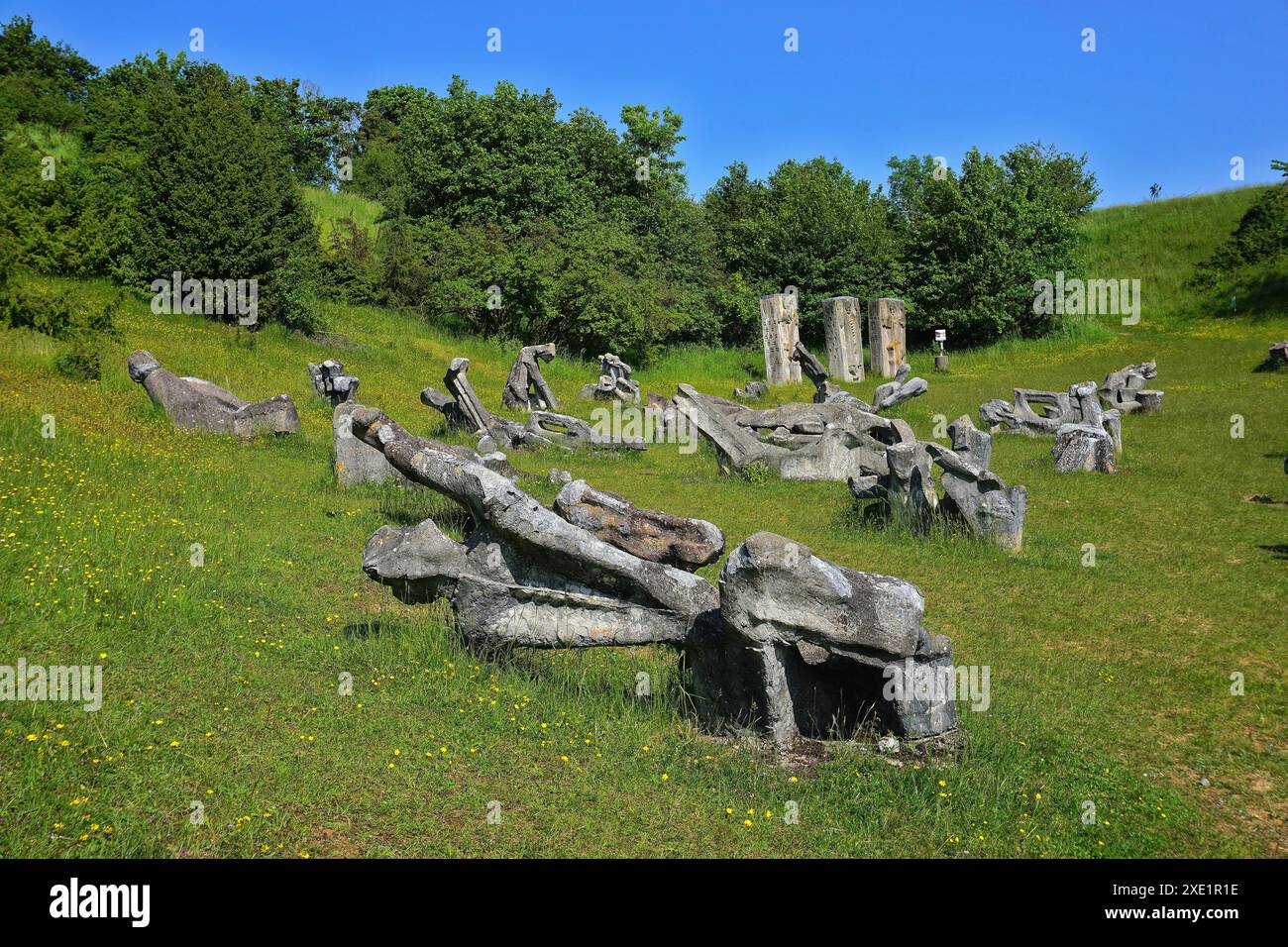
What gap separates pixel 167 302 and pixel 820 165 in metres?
38.9

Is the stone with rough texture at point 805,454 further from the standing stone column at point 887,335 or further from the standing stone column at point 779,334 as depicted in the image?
the standing stone column at point 887,335

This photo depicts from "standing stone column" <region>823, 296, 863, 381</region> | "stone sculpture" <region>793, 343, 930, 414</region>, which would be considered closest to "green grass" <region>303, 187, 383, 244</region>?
"standing stone column" <region>823, 296, 863, 381</region>

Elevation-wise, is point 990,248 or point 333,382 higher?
point 990,248

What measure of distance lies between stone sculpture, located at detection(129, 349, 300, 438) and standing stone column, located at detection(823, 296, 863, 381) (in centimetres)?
2224

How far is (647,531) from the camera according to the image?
22.0ft

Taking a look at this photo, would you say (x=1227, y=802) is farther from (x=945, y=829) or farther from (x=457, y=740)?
(x=457, y=740)

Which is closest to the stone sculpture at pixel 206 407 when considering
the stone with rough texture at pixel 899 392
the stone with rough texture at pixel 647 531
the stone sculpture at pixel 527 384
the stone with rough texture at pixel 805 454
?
the stone with rough texture at pixel 805 454

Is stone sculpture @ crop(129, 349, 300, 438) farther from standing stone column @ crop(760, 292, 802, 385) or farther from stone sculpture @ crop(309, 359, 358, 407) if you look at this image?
standing stone column @ crop(760, 292, 802, 385)

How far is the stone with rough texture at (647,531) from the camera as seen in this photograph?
655 cm

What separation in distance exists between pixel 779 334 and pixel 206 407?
21525mm

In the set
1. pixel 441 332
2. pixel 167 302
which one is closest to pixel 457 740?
pixel 167 302

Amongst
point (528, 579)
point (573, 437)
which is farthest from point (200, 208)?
point (528, 579)

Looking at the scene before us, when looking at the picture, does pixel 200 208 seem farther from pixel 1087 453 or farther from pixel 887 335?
pixel 887 335

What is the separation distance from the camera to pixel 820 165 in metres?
53.5
